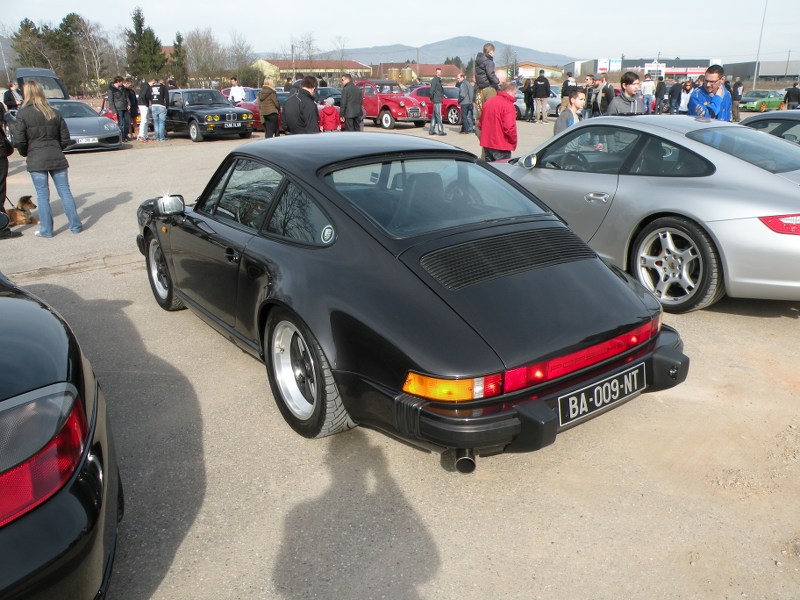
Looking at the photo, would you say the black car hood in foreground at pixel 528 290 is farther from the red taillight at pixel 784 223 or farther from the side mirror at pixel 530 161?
the side mirror at pixel 530 161

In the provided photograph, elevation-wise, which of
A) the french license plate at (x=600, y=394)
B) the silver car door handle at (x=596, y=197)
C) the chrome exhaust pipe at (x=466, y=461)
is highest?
the silver car door handle at (x=596, y=197)

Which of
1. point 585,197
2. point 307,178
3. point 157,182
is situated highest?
point 307,178

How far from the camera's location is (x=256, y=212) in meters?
3.82

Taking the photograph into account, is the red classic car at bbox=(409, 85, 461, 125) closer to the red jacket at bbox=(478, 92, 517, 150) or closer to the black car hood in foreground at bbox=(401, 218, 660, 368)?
the red jacket at bbox=(478, 92, 517, 150)

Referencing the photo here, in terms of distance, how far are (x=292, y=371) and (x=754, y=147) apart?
412 cm

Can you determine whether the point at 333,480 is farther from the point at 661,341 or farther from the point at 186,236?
the point at 186,236

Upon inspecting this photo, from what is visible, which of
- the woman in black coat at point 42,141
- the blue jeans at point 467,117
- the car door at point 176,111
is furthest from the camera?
the car door at point 176,111

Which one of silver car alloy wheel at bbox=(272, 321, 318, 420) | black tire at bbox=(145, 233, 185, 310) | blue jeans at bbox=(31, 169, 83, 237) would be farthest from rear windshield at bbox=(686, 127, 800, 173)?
blue jeans at bbox=(31, 169, 83, 237)

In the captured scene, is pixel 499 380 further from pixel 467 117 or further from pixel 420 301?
pixel 467 117

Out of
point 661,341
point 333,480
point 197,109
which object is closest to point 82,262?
point 333,480

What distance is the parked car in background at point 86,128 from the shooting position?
15.8 meters

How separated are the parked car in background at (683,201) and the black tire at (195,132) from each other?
14.6m

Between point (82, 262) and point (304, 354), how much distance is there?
15.4 feet

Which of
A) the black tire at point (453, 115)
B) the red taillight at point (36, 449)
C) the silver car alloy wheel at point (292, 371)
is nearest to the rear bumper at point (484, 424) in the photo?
the silver car alloy wheel at point (292, 371)
